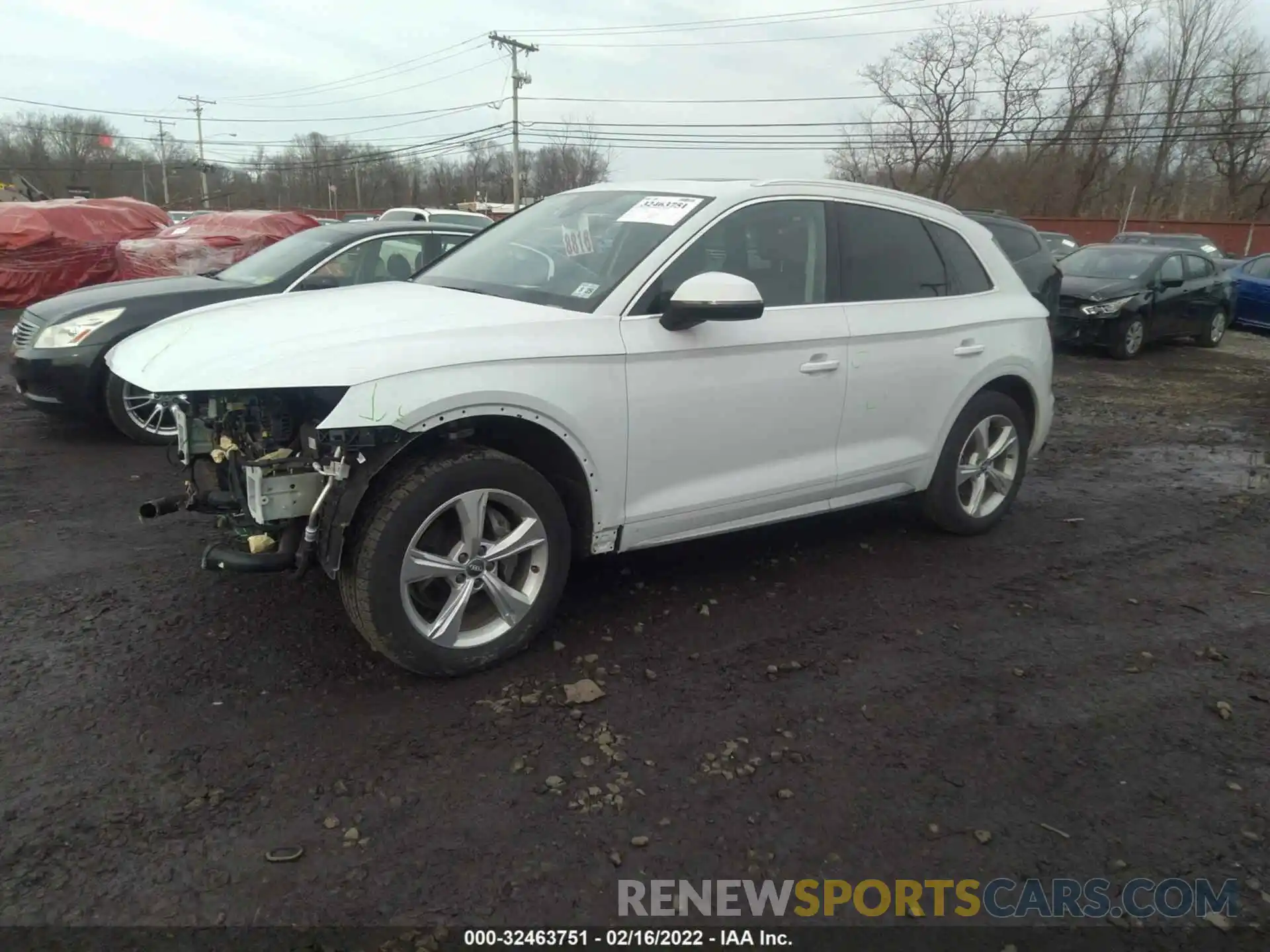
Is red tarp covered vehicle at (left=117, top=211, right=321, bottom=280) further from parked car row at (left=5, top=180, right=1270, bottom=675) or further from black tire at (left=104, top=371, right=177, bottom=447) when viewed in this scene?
parked car row at (left=5, top=180, right=1270, bottom=675)

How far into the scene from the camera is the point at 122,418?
6.22 meters

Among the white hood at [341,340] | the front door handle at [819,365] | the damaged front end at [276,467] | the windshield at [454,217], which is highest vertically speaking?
the windshield at [454,217]

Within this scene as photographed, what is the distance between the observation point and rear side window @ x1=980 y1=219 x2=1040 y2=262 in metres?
10.9

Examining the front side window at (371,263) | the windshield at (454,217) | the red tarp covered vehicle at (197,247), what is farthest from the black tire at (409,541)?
the windshield at (454,217)

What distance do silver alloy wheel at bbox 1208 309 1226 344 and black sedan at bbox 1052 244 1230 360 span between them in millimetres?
14

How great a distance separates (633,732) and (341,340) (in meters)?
1.65

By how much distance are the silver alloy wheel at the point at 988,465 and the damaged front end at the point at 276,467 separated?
3.25 metres

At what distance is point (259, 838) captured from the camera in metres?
2.48

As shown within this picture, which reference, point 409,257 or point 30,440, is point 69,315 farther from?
point 409,257

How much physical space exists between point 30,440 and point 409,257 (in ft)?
9.88

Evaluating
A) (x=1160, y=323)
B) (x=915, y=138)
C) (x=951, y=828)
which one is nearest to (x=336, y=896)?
(x=951, y=828)

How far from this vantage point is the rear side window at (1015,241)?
35.8 ft

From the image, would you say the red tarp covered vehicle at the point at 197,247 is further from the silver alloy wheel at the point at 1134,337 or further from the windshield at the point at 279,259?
the silver alloy wheel at the point at 1134,337

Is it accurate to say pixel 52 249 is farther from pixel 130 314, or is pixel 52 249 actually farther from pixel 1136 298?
pixel 1136 298
